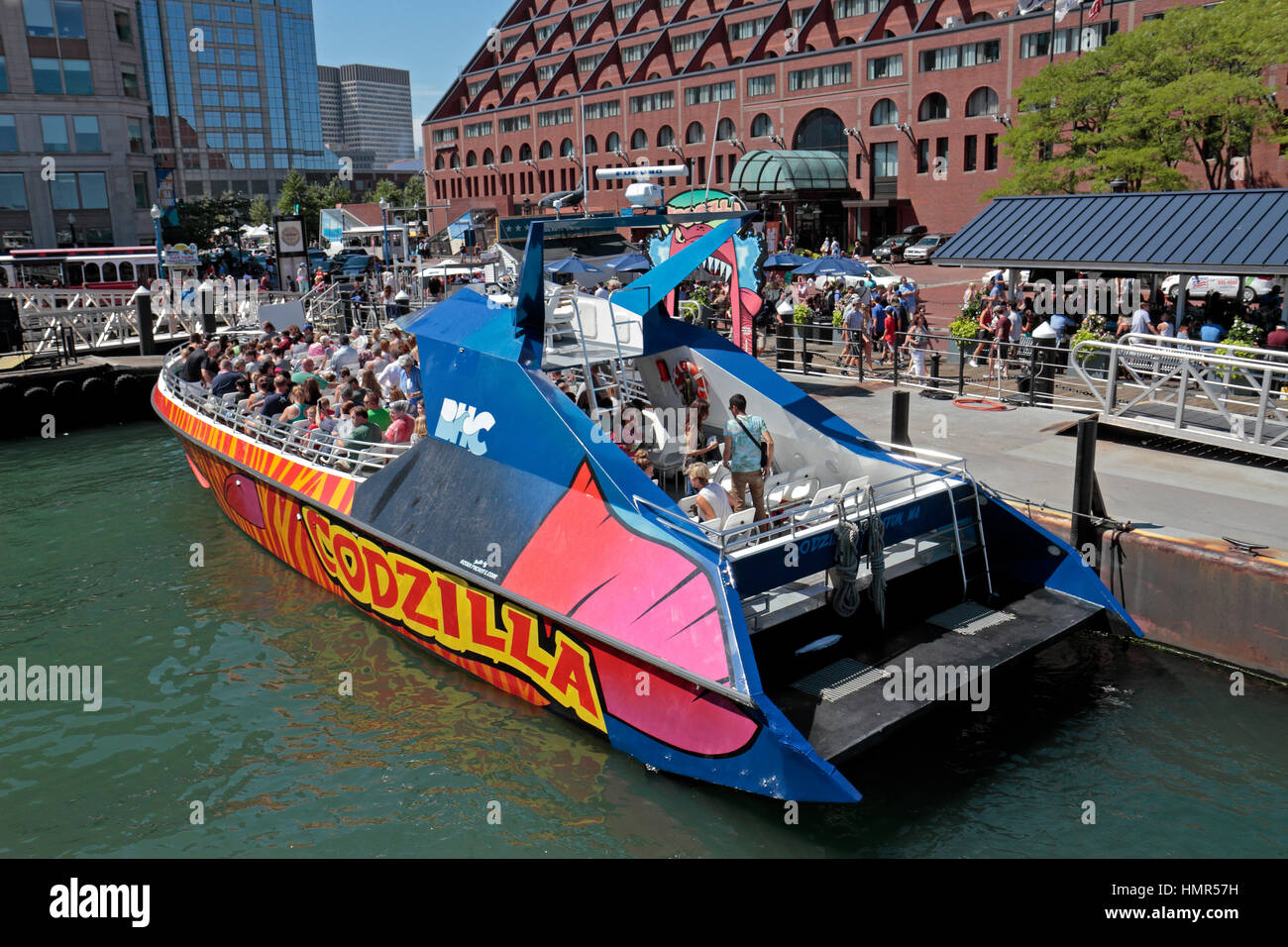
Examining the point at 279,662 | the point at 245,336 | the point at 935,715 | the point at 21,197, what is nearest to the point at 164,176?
the point at 21,197

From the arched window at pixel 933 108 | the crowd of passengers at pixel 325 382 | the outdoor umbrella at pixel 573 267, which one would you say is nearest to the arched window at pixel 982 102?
the arched window at pixel 933 108

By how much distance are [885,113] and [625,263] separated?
4306 centimetres

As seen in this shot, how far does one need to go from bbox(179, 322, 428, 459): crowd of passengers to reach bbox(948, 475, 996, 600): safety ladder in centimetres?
526

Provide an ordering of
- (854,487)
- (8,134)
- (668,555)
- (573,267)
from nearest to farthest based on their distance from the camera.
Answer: (668,555) → (854,487) → (573,267) → (8,134)

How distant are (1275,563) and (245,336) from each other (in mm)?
22727

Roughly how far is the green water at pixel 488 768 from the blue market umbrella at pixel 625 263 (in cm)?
1314

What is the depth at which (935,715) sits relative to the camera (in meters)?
8.88

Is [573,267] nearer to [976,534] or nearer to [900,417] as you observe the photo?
[900,417]

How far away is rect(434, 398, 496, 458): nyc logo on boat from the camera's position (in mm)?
9188

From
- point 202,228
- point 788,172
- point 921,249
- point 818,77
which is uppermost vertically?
point 818,77

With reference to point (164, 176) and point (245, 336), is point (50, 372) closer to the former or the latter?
point (245, 336)

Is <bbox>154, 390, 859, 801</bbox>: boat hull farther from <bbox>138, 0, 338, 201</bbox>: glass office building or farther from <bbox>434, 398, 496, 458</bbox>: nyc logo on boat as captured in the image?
<bbox>138, 0, 338, 201</bbox>: glass office building

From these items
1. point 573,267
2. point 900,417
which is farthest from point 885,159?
point 900,417

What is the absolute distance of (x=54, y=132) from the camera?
56688 mm
